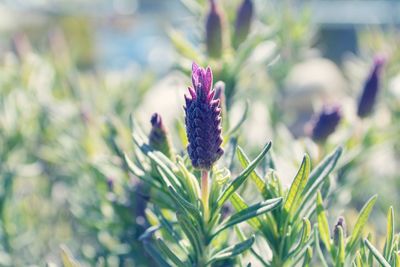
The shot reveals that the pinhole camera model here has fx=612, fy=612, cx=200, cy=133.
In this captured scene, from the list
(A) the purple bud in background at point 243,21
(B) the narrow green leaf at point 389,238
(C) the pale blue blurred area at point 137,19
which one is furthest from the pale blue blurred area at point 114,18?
Result: (B) the narrow green leaf at point 389,238

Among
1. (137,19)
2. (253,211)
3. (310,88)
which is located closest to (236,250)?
(253,211)

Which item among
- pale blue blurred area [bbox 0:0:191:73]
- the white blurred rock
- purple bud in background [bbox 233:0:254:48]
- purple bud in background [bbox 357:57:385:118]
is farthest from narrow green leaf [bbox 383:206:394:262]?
pale blue blurred area [bbox 0:0:191:73]

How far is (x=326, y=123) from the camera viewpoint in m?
0.91

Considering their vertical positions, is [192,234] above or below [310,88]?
below

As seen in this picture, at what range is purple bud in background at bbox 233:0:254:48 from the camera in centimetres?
100

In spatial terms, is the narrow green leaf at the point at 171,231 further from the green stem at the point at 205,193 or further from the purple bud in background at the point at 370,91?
the purple bud in background at the point at 370,91

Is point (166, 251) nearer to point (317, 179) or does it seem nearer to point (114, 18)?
point (317, 179)

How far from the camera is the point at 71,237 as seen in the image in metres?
1.25

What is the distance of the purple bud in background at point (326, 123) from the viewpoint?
2.95ft

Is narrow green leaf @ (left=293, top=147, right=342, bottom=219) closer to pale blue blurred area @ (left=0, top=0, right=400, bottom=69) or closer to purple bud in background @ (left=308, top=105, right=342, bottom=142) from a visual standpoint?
purple bud in background @ (left=308, top=105, right=342, bottom=142)

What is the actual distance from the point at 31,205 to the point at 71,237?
11 centimetres

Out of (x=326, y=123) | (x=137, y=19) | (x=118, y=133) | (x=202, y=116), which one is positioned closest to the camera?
(x=202, y=116)

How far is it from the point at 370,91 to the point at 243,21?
0.78 feet

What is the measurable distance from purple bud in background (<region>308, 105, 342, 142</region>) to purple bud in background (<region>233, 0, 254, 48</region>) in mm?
209
